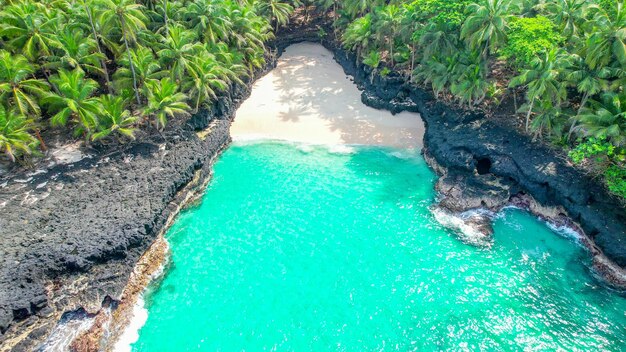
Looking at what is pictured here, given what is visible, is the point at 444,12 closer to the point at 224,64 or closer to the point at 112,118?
the point at 224,64

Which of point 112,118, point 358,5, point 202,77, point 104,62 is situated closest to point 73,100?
point 112,118

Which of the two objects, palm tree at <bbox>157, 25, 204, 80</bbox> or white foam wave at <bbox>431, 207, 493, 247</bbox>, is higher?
palm tree at <bbox>157, 25, 204, 80</bbox>

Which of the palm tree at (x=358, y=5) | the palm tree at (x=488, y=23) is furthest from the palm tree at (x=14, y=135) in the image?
the palm tree at (x=358, y=5)

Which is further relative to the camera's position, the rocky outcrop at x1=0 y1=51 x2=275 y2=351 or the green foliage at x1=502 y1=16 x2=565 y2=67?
Answer: the green foliage at x1=502 y1=16 x2=565 y2=67

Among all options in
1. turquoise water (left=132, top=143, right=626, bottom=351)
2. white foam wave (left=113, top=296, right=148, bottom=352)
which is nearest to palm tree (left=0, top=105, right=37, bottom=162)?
turquoise water (left=132, top=143, right=626, bottom=351)

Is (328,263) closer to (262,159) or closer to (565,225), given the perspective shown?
(262,159)

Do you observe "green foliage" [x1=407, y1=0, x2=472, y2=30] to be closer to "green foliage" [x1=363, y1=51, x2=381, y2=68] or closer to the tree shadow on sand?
"green foliage" [x1=363, y1=51, x2=381, y2=68]
